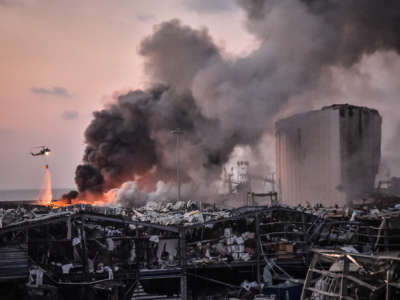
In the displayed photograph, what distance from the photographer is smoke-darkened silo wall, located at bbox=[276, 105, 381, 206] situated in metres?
35.3

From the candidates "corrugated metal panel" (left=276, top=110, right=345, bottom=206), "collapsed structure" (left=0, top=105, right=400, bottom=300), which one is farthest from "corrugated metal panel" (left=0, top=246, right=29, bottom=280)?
"corrugated metal panel" (left=276, top=110, right=345, bottom=206)

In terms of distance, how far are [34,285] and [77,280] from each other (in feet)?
4.65

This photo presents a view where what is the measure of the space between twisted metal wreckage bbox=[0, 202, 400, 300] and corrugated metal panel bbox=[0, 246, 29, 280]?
3 centimetres

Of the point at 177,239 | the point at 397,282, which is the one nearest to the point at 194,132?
the point at 177,239

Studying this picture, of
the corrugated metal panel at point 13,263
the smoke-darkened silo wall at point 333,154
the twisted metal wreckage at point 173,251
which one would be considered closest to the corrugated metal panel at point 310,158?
the smoke-darkened silo wall at point 333,154

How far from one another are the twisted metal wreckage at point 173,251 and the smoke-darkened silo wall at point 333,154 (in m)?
16.2

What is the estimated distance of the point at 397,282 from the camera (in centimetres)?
904

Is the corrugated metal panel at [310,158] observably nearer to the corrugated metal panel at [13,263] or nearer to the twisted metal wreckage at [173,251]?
the twisted metal wreckage at [173,251]

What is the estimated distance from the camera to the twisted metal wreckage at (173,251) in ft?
48.7

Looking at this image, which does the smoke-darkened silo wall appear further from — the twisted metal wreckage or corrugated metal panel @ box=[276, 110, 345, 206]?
the twisted metal wreckage

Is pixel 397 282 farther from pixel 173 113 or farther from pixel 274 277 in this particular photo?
pixel 173 113

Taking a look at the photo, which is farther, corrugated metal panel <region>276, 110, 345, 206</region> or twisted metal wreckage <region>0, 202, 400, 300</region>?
corrugated metal panel <region>276, 110, 345, 206</region>

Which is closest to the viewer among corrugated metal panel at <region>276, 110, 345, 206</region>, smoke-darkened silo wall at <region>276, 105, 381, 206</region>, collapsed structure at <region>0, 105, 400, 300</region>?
collapsed structure at <region>0, 105, 400, 300</region>

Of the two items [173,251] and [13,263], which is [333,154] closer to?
[173,251]
